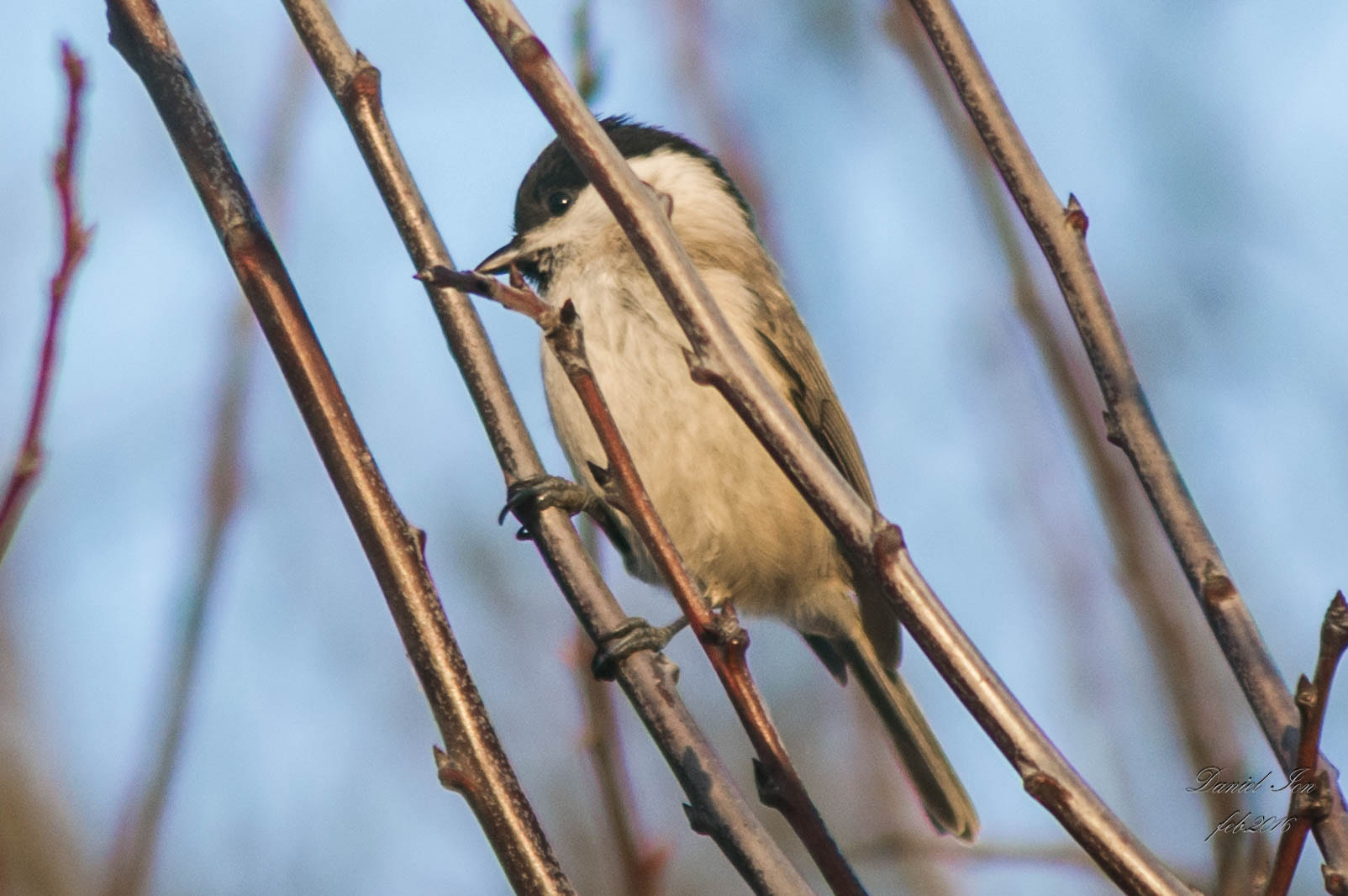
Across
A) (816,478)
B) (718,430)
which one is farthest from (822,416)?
(816,478)

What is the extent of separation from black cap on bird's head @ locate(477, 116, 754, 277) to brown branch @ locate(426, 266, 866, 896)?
82.4 inches

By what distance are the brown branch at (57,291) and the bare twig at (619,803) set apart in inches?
30.1

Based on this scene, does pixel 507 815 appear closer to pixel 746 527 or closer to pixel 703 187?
pixel 746 527

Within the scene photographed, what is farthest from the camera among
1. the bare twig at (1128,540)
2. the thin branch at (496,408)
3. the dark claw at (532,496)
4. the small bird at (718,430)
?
the small bird at (718,430)

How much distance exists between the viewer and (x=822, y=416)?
3.62 meters

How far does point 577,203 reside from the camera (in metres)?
3.73

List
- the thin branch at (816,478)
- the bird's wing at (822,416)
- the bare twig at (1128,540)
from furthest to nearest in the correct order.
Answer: the bird's wing at (822,416), the bare twig at (1128,540), the thin branch at (816,478)

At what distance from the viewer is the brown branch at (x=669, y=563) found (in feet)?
4.74

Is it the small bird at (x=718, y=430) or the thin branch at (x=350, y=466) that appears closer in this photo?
the thin branch at (x=350, y=466)

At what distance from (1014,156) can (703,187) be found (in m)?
2.59

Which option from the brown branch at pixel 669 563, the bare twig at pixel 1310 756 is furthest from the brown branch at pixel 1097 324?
the brown branch at pixel 669 563

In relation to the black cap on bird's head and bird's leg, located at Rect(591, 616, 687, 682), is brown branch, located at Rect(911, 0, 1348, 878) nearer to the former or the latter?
bird's leg, located at Rect(591, 616, 687, 682)

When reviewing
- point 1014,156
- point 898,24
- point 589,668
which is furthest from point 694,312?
point 898,24

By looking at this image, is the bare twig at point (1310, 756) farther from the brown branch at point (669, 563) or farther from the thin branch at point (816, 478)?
the brown branch at point (669, 563)
